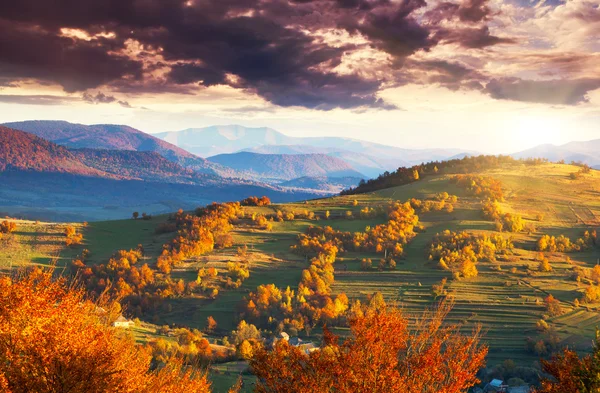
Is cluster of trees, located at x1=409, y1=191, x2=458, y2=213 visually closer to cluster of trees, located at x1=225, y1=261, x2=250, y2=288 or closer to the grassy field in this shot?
the grassy field

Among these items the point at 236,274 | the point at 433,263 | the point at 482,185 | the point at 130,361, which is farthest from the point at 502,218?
the point at 130,361

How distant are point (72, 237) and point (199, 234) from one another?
30.2 m

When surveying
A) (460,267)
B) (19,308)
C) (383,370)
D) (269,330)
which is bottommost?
(269,330)

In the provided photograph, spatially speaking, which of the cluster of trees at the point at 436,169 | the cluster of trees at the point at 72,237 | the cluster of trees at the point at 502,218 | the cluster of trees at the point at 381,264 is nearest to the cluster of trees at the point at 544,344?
the cluster of trees at the point at 381,264

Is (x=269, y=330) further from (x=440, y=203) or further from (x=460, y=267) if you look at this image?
(x=440, y=203)

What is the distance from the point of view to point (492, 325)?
7425 centimetres

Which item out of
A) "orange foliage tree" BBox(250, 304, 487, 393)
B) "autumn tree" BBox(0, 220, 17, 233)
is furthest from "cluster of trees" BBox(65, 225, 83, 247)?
"orange foliage tree" BBox(250, 304, 487, 393)

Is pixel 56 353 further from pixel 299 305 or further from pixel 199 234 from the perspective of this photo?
pixel 199 234

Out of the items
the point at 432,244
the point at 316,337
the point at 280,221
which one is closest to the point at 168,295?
the point at 316,337

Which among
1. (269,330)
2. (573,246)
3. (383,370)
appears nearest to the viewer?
(383,370)

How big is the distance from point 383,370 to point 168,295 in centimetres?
A: 7931

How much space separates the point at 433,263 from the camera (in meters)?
98.1

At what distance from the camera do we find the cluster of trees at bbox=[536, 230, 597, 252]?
9906 centimetres

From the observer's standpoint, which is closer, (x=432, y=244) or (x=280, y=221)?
(x=432, y=244)
